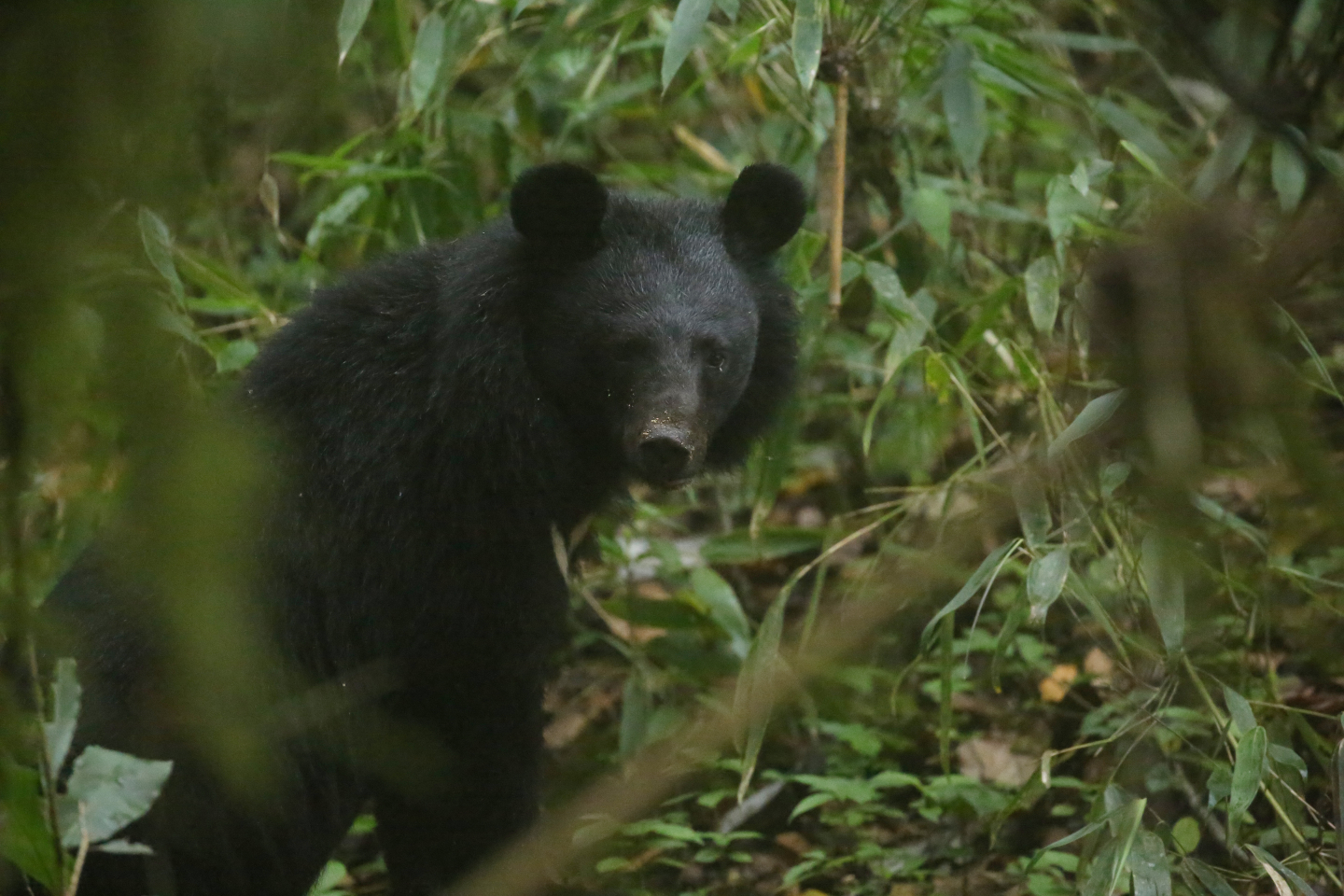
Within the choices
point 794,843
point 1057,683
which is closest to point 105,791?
point 794,843

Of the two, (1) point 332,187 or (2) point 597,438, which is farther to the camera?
(1) point 332,187

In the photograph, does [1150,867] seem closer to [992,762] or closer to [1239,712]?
[1239,712]

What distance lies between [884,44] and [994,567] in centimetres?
226

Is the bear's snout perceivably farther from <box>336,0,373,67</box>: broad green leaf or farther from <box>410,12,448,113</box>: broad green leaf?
<box>410,12,448,113</box>: broad green leaf

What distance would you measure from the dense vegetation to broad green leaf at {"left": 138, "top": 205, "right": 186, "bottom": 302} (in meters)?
0.02

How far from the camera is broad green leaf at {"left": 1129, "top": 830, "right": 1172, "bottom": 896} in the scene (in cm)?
295

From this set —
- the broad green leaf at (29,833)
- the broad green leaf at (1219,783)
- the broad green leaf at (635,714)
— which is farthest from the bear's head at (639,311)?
the broad green leaf at (29,833)

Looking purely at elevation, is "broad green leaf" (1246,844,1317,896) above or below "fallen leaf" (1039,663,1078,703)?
above

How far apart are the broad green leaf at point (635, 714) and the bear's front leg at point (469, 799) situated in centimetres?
83

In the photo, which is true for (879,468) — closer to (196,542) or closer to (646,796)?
(646,796)

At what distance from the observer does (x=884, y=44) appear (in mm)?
4777

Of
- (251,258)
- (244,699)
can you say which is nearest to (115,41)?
(244,699)

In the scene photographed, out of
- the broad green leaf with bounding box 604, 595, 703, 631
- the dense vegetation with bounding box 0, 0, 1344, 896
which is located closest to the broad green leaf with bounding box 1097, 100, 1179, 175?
the dense vegetation with bounding box 0, 0, 1344, 896

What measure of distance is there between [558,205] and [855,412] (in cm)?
214
